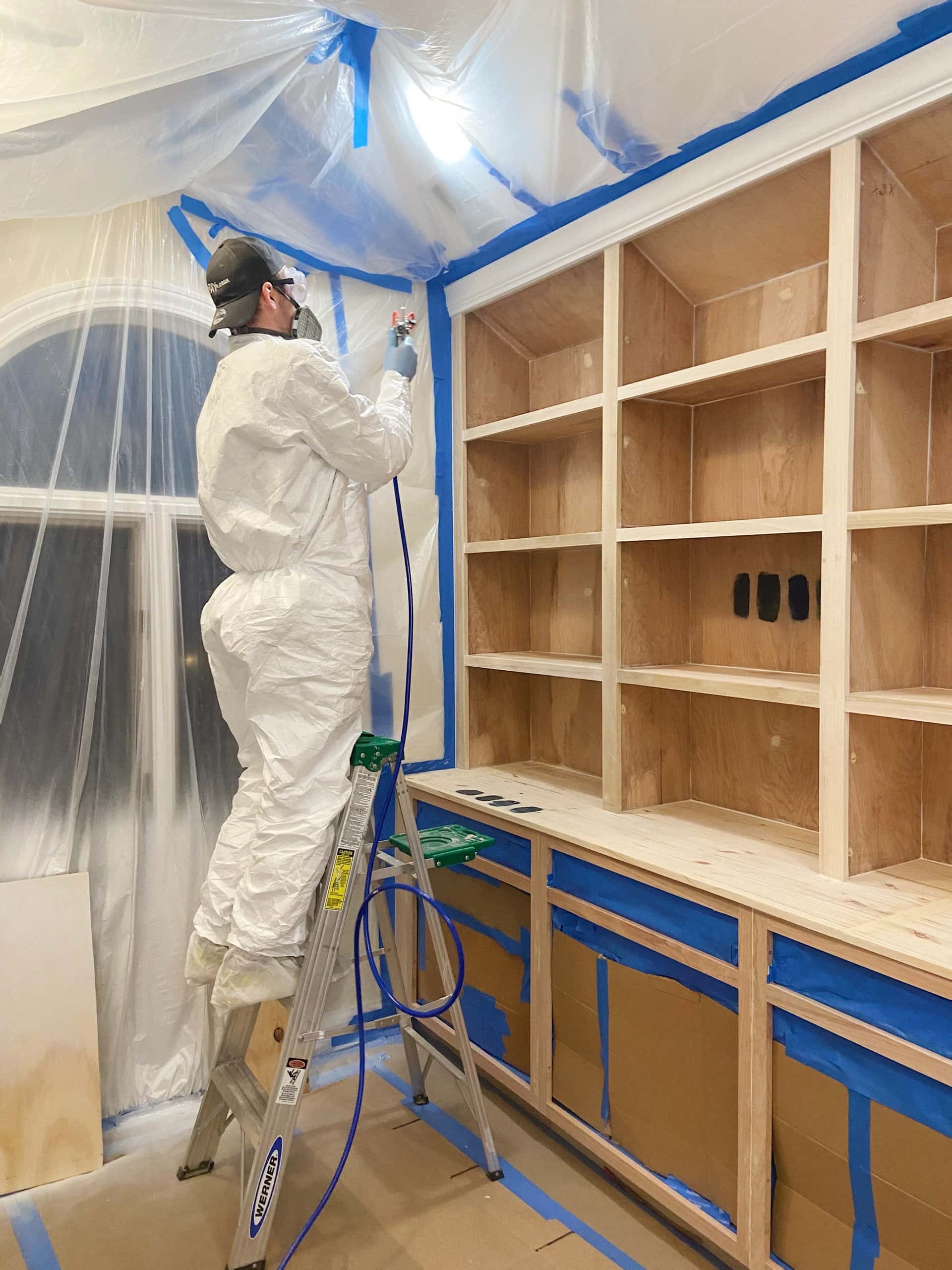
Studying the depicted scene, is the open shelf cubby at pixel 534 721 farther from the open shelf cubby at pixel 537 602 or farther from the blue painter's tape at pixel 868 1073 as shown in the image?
the blue painter's tape at pixel 868 1073

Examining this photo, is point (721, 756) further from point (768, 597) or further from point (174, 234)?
point (174, 234)

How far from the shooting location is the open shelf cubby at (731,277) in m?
1.83

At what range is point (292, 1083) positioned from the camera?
169 cm

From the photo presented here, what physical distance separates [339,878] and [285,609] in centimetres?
56

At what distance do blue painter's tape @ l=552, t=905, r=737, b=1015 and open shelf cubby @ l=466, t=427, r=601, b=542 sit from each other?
1143mm

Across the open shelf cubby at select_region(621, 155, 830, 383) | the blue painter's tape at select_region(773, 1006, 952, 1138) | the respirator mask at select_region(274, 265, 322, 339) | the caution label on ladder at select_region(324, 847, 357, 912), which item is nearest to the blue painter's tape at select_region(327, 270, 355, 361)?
the respirator mask at select_region(274, 265, 322, 339)

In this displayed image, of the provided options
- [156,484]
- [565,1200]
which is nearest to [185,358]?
[156,484]

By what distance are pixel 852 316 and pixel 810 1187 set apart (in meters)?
1.60

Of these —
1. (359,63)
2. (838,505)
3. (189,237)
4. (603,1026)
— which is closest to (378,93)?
(359,63)

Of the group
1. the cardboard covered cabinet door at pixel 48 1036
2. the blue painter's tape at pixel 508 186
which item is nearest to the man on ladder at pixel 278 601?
the cardboard covered cabinet door at pixel 48 1036

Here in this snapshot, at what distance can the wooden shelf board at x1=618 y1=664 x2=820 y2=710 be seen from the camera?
1761mm

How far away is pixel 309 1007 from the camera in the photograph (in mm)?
1705

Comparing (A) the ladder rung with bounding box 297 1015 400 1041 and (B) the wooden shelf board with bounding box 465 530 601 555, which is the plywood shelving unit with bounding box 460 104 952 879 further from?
(A) the ladder rung with bounding box 297 1015 400 1041

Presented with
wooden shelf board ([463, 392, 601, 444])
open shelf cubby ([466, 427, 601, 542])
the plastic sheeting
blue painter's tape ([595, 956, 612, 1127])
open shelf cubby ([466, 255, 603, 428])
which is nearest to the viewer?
the plastic sheeting
